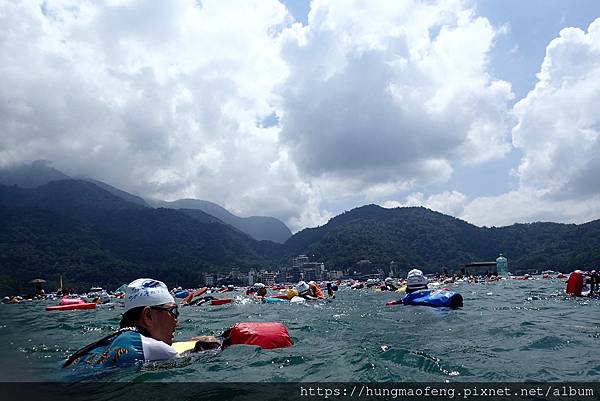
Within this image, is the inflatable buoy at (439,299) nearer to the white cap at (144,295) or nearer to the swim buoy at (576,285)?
the swim buoy at (576,285)

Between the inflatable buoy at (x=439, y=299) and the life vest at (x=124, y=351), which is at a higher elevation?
the life vest at (x=124, y=351)

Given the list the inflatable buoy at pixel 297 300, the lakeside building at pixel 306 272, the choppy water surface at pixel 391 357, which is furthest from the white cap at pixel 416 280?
the lakeside building at pixel 306 272

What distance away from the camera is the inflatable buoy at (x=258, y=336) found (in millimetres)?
6914

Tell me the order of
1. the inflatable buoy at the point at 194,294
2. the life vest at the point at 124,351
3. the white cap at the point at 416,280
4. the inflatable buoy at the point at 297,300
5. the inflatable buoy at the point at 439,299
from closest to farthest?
the life vest at the point at 124,351, the inflatable buoy at the point at 439,299, the white cap at the point at 416,280, the inflatable buoy at the point at 194,294, the inflatable buoy at the point at 297,300

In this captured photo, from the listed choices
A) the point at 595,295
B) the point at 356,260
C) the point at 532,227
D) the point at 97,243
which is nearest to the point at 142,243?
the point at 97,243

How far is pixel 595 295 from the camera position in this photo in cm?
1930

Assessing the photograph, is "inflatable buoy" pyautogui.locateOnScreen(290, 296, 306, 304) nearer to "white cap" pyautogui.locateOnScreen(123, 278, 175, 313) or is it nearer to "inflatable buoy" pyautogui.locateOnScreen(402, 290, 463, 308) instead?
"inflatable buoy" pyautogui.locateOnScreen(402, 290, 463, 308)

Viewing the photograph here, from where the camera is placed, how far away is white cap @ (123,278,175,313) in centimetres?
533

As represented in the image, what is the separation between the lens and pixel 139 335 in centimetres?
482

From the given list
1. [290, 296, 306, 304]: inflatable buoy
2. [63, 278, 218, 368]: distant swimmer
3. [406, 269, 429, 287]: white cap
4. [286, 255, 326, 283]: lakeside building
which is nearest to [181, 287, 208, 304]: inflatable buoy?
[290, 296, 306, 304]: inflatable buoy

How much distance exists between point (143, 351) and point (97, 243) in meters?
184

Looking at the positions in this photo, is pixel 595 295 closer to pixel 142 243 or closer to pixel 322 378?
pixel 322 378

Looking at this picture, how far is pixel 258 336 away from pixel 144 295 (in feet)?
7.78

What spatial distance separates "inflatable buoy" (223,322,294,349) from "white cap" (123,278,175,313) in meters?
1.90
